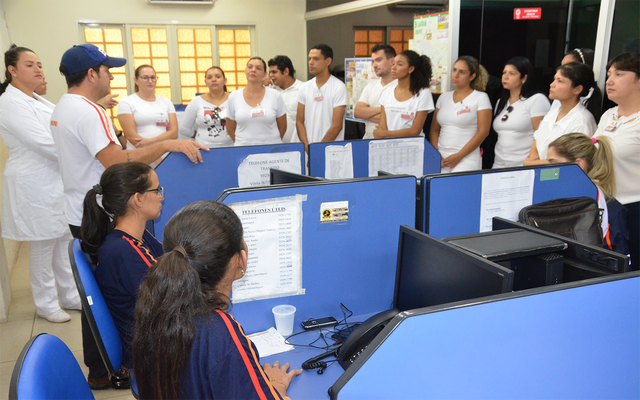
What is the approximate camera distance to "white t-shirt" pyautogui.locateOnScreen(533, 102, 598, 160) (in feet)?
8.79

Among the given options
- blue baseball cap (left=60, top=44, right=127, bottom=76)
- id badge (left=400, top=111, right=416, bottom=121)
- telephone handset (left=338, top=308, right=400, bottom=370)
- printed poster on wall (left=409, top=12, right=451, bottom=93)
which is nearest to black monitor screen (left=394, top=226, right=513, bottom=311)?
telephone handset (left=338, top=308, right=400, bottom=370)

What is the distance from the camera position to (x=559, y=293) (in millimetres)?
877

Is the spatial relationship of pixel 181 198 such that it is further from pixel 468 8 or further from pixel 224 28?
pixel 224 28

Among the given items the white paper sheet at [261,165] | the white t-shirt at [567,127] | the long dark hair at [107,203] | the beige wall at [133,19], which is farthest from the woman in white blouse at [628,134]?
the beige wall at [133,19]

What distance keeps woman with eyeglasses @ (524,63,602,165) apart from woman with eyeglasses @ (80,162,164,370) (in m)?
2.12

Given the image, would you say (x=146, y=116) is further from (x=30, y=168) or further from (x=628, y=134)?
(x=628, y=134)

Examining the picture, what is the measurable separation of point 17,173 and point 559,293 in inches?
115

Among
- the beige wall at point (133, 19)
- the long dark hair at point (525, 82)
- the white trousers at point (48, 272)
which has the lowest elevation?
the white trousers at point (48, 272)

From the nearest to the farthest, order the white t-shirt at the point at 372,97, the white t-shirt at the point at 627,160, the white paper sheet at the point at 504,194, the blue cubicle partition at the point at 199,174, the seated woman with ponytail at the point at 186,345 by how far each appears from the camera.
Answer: the seated woman with ponytail at the point at 186,345 → the white paper sheet at the point at 504,194 → the white t-shirt at the point at 627,160 → the blue cubicle partition at the point at 199,174 → the white t-shirt at the point at 372,97

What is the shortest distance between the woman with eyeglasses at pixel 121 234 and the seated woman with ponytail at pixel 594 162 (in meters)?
1.69

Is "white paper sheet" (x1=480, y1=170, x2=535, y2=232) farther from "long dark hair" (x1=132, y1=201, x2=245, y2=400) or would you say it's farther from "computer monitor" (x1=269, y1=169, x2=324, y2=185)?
"long dark hair" (x1=132, y1=201, x2=245, y2=400)

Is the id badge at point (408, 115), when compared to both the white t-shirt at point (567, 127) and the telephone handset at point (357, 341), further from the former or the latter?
the telephone handset at point (357, 341)

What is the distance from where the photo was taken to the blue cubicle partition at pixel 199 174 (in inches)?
98.2

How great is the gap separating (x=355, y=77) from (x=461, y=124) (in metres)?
2.57
